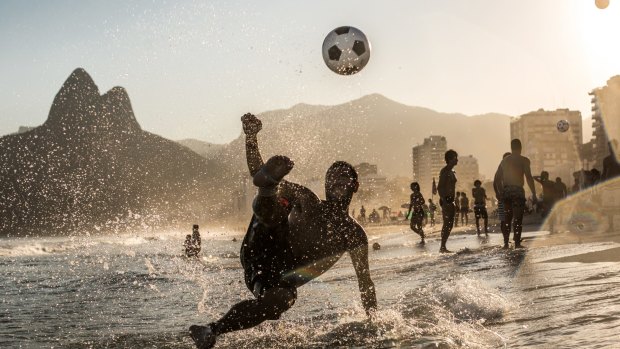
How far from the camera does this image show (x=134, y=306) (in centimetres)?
943

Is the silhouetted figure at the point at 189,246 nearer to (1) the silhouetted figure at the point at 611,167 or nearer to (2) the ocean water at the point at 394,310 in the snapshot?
(2) the ocean water at the point at 394,310

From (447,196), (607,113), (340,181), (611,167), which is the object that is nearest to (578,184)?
(611,167)

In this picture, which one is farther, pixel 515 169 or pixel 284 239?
pixel 515 169

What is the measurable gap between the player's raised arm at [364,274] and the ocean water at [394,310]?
8.2 inches

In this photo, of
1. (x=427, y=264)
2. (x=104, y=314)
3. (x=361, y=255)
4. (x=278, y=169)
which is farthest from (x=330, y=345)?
(x=427, y=264)

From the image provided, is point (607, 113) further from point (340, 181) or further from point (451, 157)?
point (340, 181)

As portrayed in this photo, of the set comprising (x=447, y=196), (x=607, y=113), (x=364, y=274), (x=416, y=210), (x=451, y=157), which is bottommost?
(x=364, y=274)

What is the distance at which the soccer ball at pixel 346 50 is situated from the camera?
9.56m

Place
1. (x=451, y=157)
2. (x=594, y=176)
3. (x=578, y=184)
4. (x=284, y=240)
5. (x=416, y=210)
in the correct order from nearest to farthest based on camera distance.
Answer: (x=284, y=240) → (x=451, y=157) → (x=594, y=176) → (x=416, y=210) → (x=578, y=184)

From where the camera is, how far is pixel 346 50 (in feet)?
31.4

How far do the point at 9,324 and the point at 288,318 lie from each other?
3618 millimetres

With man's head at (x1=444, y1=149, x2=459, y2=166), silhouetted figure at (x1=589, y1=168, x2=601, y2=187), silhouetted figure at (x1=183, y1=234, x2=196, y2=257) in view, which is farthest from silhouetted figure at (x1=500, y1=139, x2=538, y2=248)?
silhouetted figure at (x1=183, y1=234, x2=196, y2=257)

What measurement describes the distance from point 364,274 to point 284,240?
3.09 ft

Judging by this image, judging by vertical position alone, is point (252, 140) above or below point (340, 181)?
above
